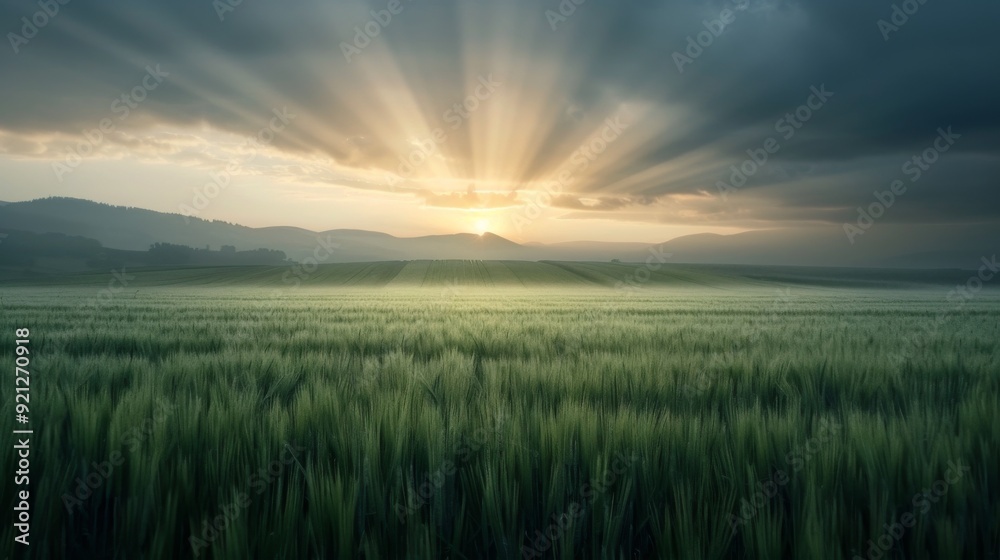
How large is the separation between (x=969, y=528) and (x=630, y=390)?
1816 millimetres

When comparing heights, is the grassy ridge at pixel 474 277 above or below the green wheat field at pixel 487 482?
below

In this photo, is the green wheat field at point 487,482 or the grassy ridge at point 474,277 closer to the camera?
the green wheat field at point 487,482

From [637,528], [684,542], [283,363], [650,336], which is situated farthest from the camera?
[650,336]

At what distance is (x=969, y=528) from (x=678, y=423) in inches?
34.4

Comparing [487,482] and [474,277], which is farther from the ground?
[487,482]

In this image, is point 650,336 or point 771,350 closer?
point 771,350

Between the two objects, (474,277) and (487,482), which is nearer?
(487,482)

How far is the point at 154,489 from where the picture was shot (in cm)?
153

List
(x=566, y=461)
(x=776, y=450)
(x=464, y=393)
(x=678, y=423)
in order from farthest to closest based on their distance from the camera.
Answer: (x=464, y=393)
(x=678, y=423)
(x=776, y=450)
(x=566, y=461)

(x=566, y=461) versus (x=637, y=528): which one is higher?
(x=566, y=461)

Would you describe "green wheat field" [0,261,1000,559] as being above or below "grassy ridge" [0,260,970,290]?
above

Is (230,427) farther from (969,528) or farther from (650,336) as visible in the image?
(650,336)

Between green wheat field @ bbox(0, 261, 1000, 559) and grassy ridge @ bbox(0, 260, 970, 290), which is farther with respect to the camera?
grassy ridge @ bbox(0, 260, 970, 290)

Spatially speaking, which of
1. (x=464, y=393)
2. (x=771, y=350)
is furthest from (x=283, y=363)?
(x=771, y=350)
